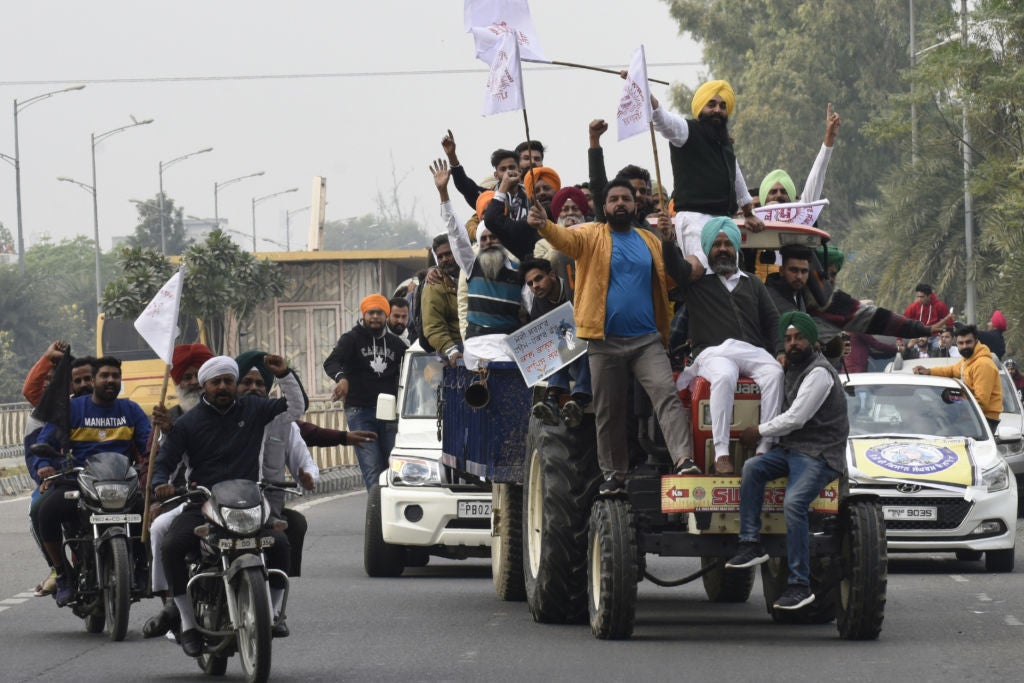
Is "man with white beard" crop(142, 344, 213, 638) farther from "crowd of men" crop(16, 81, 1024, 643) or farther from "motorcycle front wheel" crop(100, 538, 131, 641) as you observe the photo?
"motorcycle front wheel" crop(100, 538, 131, 641)

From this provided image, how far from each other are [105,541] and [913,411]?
804cm

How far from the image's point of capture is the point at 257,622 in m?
9.89

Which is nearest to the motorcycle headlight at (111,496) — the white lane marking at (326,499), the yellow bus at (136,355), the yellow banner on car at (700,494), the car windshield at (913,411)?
the yellow banner on car at (700,494)

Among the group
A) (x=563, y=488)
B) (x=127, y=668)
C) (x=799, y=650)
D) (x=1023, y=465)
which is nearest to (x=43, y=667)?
(x=127, y=668)

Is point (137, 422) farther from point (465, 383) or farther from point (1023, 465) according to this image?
point (1023, 465)

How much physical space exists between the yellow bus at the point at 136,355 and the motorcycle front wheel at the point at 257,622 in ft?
103

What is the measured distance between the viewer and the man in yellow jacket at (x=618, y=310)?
39.7 ft

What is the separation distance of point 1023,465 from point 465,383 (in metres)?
10.2

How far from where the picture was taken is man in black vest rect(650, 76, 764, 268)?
41.5 feet

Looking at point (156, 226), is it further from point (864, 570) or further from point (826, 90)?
point (864, 570)

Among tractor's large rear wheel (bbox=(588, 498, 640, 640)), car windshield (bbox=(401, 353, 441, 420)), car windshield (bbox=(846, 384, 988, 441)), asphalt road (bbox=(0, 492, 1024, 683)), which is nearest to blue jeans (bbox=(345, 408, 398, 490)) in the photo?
car windshield (bbox=(401, 353, 441, 420))

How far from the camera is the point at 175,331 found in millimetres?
12133

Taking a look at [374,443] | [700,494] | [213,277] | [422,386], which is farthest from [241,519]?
[213,277]

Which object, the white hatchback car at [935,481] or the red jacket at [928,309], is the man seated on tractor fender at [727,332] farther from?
the red jacket at [928,309]
